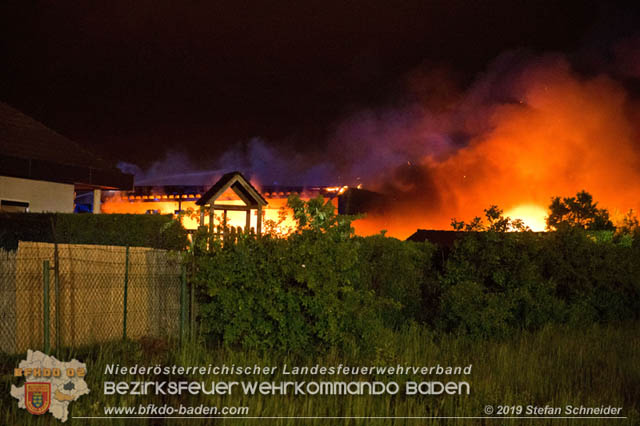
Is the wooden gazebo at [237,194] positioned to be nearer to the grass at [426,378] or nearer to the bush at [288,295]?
the grass at [426,378]

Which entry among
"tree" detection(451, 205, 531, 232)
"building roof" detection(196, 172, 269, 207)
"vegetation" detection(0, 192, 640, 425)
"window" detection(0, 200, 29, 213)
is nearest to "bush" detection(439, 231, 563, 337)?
"vegetation" detection(0, 192, 640, 425)

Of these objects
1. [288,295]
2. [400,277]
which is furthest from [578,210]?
[288,295]

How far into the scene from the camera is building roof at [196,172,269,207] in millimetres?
19500

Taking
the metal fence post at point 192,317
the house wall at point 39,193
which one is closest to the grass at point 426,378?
the metal fence post at point 192,317

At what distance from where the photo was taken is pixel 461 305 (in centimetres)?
1087

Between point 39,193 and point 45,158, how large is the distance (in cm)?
112

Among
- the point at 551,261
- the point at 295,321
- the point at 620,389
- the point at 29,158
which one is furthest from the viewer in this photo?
the point at 29,158

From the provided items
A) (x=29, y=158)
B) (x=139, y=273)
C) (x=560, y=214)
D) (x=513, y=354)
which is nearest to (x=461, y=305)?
(x=513, y=354)

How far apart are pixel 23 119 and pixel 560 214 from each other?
3491cm

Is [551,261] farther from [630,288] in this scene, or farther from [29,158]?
[29,158]

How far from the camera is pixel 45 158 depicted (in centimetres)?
1727

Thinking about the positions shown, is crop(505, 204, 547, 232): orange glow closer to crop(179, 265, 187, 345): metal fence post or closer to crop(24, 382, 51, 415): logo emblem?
crop(179, 265, 187, 345): metal fence post

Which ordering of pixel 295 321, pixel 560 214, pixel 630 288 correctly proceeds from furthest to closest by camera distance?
1. pixel 560 214
2. pixel 630 288
3. pixel 295 321

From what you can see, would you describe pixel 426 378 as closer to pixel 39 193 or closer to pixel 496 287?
pixel 496 287
